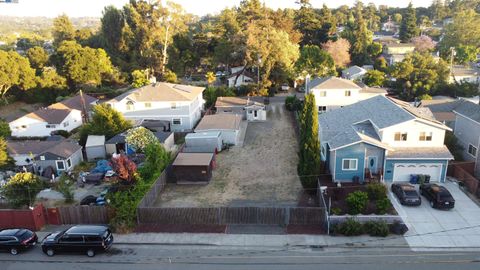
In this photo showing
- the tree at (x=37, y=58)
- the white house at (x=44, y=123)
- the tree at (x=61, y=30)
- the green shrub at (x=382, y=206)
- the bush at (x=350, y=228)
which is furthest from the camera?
the tree at (x=61, y=30)

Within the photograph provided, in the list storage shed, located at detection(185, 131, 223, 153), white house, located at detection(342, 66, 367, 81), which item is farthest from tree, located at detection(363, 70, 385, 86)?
storage shed, located at detection(185, 131, 223, 153)

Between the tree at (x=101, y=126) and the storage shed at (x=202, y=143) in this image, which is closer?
the storage shed at (x=202, y=143)

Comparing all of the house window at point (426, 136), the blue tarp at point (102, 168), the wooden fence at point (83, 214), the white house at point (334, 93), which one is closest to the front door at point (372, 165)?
the house window at point (426, 136)

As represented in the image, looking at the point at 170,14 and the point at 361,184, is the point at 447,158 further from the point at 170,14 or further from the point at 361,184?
the point at 170,14

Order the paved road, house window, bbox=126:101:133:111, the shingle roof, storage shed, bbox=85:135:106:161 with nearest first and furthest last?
the paved road
storage shed, bbox=85:135:106:161
the shingle roof
house window, bbox=126:101:133:111

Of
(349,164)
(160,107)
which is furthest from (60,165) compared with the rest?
(349,164)

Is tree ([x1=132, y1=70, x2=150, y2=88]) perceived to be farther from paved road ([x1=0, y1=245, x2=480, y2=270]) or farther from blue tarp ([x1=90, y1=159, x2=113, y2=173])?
paved road ([x1=0, y1=245, x2=480, y2=270])

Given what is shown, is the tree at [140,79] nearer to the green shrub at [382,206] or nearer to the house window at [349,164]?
the house window at [349,164]
